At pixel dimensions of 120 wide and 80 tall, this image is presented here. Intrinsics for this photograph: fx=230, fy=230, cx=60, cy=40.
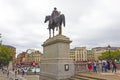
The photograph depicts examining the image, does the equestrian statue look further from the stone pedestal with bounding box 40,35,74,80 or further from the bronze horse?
the stone pedestal with bounding box 40,35,74,80

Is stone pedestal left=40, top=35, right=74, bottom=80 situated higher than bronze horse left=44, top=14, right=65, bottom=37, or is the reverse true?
bronze horse left=44, top=14, right=65, bottom=37

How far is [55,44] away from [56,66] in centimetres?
238

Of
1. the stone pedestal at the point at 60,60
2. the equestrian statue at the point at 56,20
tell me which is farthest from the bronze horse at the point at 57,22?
the stone pedestal at the point at 60,60

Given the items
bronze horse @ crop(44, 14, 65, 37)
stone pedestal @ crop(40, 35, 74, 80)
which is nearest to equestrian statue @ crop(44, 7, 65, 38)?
bronze horse @ crop(44, 14, 65, 37)

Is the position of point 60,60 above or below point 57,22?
below

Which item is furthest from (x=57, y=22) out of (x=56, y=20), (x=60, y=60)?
(x=60, y=60)

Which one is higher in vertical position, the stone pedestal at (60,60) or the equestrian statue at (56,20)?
the equestrian statue at (56,20)

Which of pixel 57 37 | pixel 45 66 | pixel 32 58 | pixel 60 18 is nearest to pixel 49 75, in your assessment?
pixel 45 66

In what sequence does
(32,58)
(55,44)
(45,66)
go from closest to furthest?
(55,44), (45,66), (32,58)

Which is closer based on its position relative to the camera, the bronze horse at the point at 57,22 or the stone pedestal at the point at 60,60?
the stone pedestal at the point at 60,60

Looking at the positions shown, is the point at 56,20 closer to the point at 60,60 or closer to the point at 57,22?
the point at 57,22

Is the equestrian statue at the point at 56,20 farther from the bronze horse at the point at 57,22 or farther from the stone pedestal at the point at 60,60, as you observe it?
the stone pedestal at the point at 60,60

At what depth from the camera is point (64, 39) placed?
74.4 feet

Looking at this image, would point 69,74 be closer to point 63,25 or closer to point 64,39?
point 64,39
